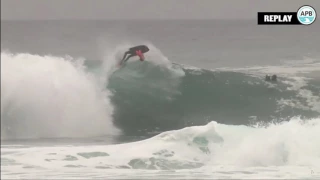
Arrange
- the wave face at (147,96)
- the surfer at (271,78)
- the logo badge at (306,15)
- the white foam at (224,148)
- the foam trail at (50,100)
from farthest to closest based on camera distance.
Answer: the surfer at (271,78) < the logo badge at (306,15) < the white foam at (224,148) < the wave face at (147,96) < the foam trail at (50,100)

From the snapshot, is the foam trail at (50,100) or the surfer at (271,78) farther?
the surfer at (271,78)

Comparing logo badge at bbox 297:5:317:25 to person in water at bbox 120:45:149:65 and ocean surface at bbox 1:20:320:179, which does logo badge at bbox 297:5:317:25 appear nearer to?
ocean surface at bbox 1:20:320:179

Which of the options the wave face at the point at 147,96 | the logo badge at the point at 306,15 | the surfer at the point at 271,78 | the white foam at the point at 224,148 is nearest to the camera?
the wave face at the point at 147,96

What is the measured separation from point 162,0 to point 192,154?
56.7 inches

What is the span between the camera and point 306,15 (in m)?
3.77

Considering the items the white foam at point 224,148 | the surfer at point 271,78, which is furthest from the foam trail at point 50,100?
the surfer at point 271,78

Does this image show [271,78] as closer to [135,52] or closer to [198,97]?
[198,97]

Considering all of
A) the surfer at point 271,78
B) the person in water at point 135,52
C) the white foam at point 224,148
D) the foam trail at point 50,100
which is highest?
the person in water at point 135,52

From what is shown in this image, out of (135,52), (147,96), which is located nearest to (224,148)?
(147,96)

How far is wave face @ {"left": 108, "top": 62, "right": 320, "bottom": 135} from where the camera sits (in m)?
3.76

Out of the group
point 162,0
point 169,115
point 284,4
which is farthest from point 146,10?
point 284,4

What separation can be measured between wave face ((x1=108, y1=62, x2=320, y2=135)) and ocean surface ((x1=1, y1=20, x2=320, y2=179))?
0.01m

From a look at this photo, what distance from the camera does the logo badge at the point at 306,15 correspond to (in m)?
3.73

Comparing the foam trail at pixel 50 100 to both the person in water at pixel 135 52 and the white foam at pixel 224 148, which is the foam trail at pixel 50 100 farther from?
the person in water at pixel 135 52
